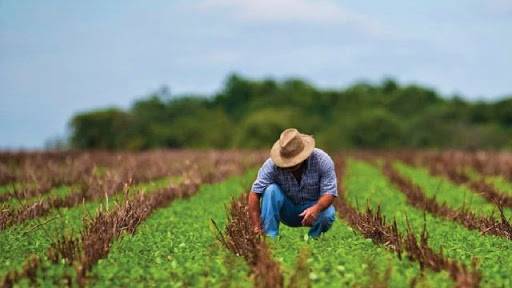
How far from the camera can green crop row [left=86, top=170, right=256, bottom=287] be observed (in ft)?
22.6

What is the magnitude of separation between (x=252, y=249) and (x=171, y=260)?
89 cm

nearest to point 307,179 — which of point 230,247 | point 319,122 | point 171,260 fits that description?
point 230,247

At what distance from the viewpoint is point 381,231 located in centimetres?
862

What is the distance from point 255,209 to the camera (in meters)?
8.95

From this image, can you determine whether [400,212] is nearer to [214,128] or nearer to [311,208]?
[311,208]

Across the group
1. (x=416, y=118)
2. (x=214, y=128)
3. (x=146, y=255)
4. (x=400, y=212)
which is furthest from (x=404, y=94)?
(x=146, y=255)

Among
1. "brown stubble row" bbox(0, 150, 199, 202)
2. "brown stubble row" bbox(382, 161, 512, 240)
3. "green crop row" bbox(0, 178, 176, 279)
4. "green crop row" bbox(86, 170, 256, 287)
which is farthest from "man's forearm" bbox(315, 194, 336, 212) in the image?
"brown stubble row" bbox(0, 150, 199, 202)

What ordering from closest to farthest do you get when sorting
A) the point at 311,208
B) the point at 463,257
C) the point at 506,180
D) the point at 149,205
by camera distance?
the point at 463,257 < the point at 311,208 < the point at 149,205 < the point at 506,180

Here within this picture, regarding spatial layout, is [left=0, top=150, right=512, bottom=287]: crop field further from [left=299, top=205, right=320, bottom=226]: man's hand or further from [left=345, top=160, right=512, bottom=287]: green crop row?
[left=299, top=205, right=320, bottom=226]: man's hand

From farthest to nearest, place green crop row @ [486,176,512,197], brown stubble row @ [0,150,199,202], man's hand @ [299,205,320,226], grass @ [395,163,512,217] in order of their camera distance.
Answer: green crop row @ [486,176,512,197]
brown stubble row @ [0,150,199,202]
grass @ [395,163,512,217]
man's hand @ [299,205,320,226]

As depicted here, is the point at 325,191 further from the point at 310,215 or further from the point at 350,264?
the point at 350,264

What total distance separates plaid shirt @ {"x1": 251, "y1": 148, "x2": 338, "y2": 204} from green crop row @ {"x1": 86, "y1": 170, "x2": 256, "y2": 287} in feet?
2.84

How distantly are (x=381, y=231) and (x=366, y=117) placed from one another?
219ft

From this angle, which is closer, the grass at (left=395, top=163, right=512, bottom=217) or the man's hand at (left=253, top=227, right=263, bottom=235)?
the man's hand at (left=253, top=227, right=263, bottom=235)
